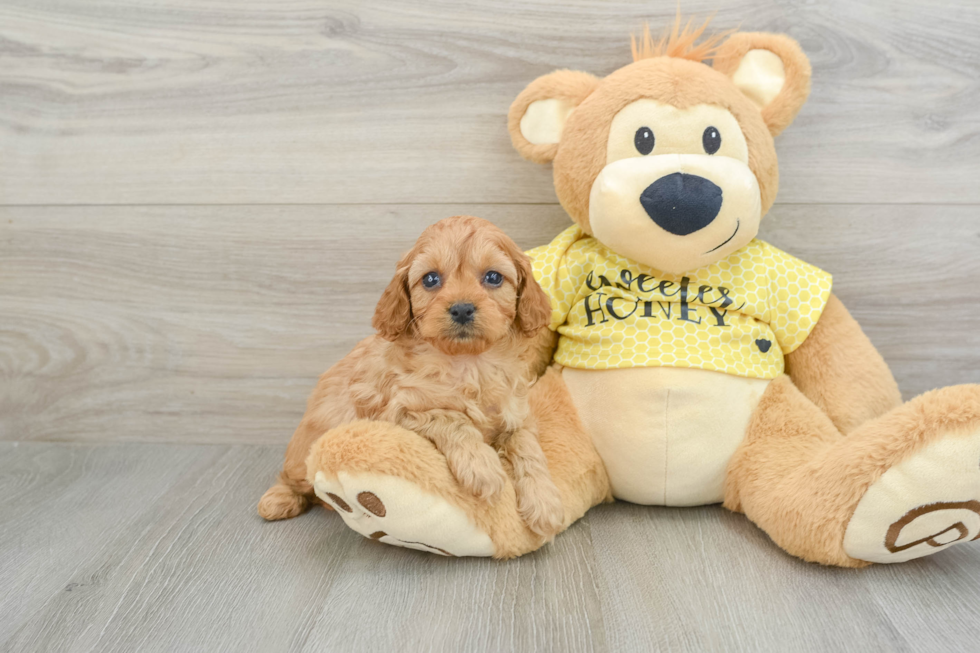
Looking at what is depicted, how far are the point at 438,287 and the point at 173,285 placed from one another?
0.93 metres

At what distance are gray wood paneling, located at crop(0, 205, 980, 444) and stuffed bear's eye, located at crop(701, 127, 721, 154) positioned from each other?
1.39 ft

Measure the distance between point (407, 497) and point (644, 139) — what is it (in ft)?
2.59

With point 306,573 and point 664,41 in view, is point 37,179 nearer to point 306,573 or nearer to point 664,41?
point 306,573

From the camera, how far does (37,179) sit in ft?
5.61

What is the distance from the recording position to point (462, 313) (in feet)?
3.59

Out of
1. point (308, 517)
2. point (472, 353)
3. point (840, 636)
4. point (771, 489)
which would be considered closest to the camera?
point (840, 636)

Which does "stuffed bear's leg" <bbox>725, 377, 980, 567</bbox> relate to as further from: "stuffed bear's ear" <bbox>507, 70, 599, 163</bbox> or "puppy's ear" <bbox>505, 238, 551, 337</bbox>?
"stuffed bear's ear" <bbox>507, 70, 599, 163</bbox>

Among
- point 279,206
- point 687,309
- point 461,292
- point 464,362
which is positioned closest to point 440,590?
point 464,362

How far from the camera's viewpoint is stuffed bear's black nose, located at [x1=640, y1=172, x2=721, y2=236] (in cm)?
121

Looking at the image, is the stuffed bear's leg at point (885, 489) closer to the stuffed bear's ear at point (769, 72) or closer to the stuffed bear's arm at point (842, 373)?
the stuffed bear's arm at point (842, 373)

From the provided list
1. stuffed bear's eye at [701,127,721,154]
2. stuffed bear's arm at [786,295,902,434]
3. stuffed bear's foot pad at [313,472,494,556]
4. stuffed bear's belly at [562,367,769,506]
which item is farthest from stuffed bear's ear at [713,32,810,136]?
stuffed bear's foot pad at [313,472,494,556]

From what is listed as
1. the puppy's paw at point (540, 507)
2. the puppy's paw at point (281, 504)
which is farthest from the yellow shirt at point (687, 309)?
the puppy's paw at point (281, 504)

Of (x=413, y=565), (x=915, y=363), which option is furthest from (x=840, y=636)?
(x=915, y=363)

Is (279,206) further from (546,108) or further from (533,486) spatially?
(533,486)
